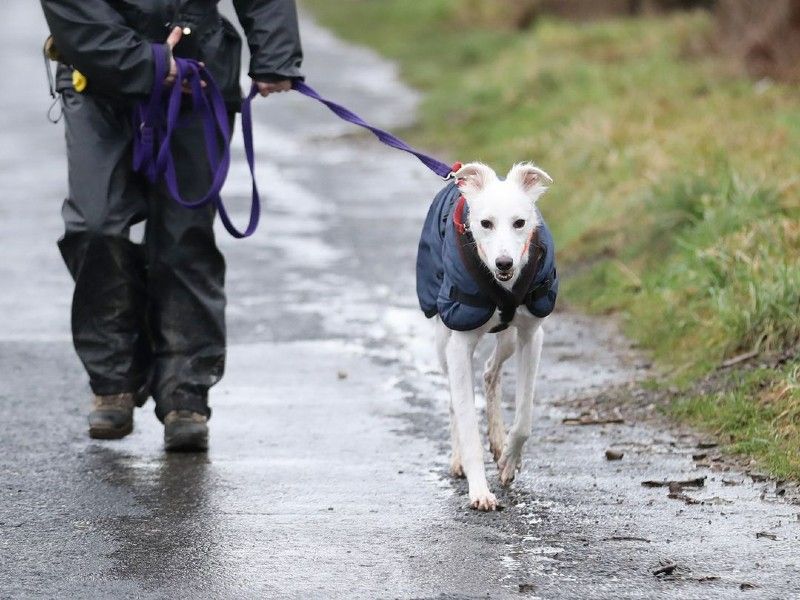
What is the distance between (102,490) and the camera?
20.4 feet

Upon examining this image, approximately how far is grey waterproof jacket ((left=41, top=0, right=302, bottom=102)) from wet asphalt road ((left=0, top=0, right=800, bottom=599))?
152 centimetres

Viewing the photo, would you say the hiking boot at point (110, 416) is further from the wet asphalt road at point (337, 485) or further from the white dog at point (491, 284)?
the white dog at point (491, 284)

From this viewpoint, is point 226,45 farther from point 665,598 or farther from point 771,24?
point 771,24

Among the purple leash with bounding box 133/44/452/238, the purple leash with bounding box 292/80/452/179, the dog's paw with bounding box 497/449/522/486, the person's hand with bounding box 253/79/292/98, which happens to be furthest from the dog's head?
the person's hand with bounding box 253/79/292/98

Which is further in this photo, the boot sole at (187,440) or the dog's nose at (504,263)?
the boot sole at (187,440)

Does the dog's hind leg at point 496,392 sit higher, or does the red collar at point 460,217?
the red collar at point 460,217

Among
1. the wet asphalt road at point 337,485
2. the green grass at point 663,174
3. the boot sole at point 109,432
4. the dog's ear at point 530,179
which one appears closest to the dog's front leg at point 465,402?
the wet asphalt road at point 337,485

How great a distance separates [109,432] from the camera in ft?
22.8

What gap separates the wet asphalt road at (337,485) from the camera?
513 cm

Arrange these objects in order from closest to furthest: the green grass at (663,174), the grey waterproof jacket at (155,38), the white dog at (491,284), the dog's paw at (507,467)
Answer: the white dog at (491,284) → the dog's paw at (507,467) → the grey waterproof jacket at (155,38) → the green grass at (663,174)

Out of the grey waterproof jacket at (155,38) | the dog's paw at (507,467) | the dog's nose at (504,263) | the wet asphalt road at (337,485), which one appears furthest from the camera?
the grey waterproof jacket at (155,38)

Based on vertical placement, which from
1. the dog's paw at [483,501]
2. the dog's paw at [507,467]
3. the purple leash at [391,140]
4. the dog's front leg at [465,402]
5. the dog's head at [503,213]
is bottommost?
the dog's paw at [507,467]

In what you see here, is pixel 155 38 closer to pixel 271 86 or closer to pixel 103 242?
→ pixel 271 86

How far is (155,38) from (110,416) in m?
1.56
